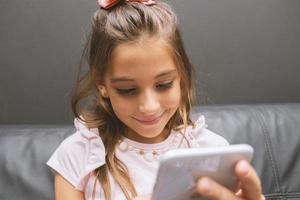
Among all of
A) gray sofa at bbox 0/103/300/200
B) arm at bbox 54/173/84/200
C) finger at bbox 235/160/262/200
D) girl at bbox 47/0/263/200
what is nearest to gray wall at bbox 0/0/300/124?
gray sofa at bbox 0/103/300/200

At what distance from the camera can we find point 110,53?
35.3 inches

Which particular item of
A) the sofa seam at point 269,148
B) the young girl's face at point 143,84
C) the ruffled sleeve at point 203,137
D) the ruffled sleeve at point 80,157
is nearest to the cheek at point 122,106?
the young girl's face at point 143,84

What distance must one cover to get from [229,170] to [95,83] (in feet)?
1.37

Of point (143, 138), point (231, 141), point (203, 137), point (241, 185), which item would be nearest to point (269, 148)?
point (231, 141)

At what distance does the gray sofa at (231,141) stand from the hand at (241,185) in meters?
0.51

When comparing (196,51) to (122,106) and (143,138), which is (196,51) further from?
(122,106)

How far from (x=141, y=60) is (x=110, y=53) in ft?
0.28

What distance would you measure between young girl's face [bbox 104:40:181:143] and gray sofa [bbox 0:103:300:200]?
35 cm

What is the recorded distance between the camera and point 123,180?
98 cm

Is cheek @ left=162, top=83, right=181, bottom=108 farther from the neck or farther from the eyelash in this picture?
the neck

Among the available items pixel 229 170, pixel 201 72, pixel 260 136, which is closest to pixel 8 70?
pixel 201 72

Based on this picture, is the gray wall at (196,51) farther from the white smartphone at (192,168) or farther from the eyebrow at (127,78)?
the white smartphone at (192,168)

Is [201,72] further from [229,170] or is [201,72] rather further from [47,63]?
[229,170]

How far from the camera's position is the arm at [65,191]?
0.97m
